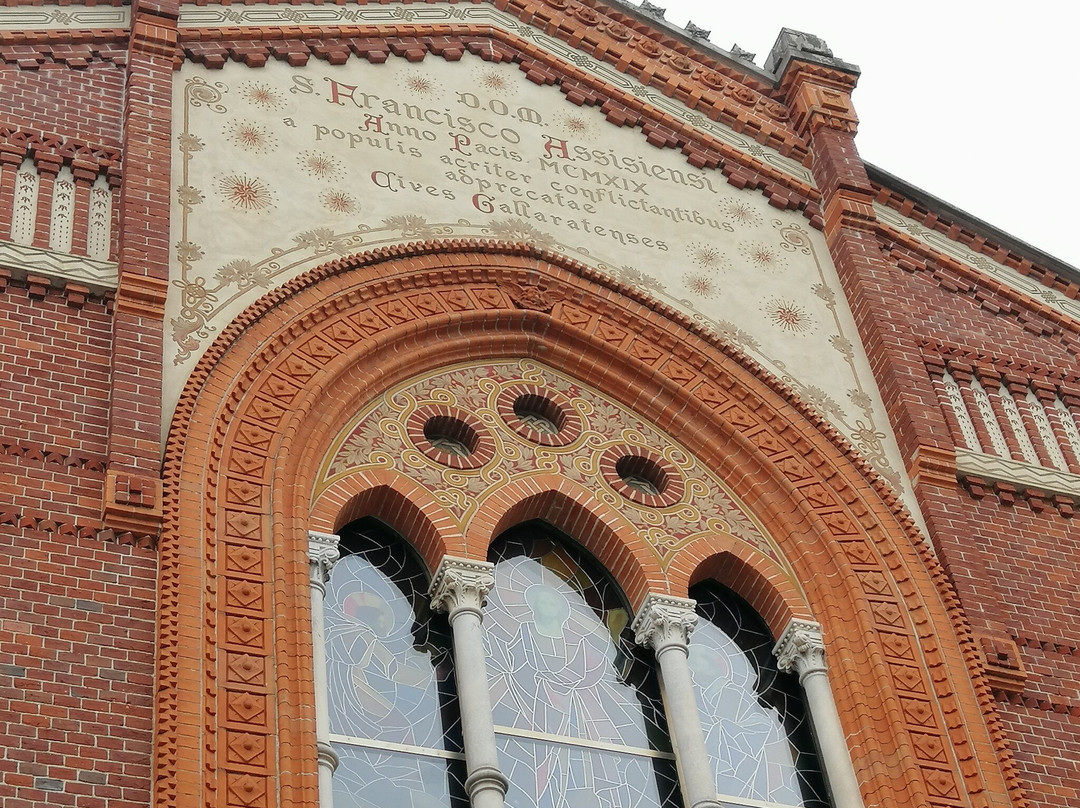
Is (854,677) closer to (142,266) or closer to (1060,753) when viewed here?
(1060,753)

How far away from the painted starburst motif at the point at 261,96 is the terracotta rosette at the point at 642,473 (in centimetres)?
384

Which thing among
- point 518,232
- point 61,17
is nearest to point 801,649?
point 518,232

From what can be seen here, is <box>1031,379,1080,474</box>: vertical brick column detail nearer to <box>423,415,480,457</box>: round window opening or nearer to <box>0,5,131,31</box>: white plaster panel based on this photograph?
<box>423,415,480,457</box>: round window opening

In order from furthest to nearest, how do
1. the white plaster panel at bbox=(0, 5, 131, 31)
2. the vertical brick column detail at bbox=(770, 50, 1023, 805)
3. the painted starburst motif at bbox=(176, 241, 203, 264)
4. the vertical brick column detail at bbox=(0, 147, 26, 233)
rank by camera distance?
1. the white plaster panel at bbox=(0, 5, 131, 31)
2. the vertical brick column detail at bbox=(770, 50, 1023, 805)
3. the painted starburst motif at bbox=(176, 241, 203, 264)
4. the vertical brick column detail at bbox=(0, 147, 26, 233)

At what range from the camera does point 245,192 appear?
519 inches

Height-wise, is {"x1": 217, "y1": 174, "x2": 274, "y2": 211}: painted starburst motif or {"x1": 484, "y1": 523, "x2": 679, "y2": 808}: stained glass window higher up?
{"x1": 217, "y1": 174, "x2": 274, "y2": 211}: painted starburst motif

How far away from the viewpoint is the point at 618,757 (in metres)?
11.5

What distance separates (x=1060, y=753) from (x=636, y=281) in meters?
4.78

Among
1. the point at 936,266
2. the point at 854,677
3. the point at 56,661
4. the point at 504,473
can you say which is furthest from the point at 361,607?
the point at 936,266

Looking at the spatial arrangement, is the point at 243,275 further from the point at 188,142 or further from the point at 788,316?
the point at 788,316

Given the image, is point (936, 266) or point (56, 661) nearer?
point (56, 661)

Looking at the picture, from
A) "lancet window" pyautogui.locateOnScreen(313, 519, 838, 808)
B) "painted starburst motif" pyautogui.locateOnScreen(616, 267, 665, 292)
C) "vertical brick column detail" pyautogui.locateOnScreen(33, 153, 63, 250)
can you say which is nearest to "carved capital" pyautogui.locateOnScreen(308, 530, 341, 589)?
"lancet window" pyautogui.locateOnScreen(313, 519, 838, 808)

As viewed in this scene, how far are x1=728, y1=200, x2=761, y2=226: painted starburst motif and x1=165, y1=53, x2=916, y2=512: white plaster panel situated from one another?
0.8 inches

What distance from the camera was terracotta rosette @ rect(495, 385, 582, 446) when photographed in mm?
13000
